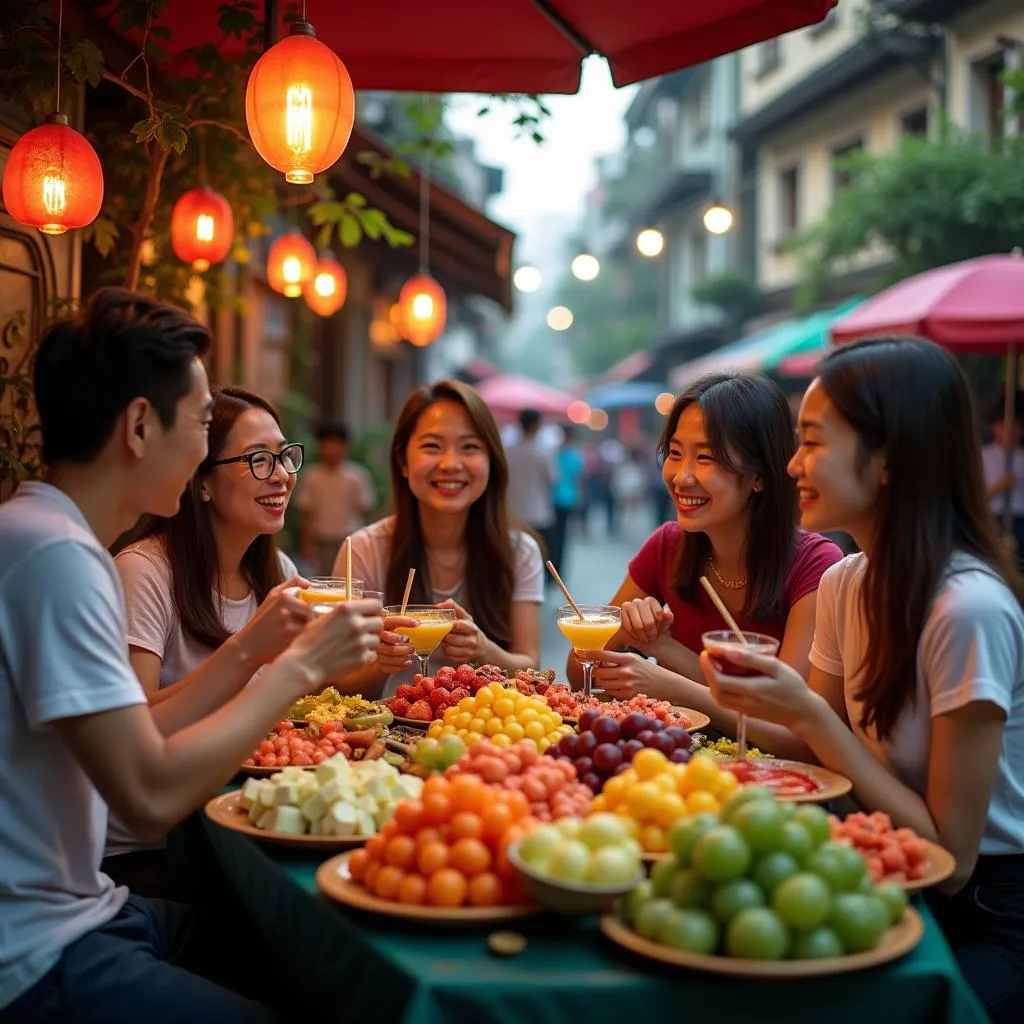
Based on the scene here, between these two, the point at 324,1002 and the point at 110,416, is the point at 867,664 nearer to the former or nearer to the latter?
the point at 324,1002

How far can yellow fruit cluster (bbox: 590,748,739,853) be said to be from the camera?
7.17 ft

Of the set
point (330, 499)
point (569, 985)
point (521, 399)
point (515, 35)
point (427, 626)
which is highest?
point (515, 35)

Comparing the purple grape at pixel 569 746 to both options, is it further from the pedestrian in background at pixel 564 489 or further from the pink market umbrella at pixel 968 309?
the pedestrian in background at pixel 564 489

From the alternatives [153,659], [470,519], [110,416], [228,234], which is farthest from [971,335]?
[110,416]

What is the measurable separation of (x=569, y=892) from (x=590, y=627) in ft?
5.67

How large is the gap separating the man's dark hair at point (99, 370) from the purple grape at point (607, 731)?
3.87ft

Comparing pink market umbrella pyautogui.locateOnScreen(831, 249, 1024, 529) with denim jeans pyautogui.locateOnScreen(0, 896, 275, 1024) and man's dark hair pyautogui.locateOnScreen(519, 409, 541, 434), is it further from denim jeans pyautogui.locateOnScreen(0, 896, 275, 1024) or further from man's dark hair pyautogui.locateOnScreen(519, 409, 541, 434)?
denim jeans pyautogui.locateOnScreen(0, 896, 275, 1024)

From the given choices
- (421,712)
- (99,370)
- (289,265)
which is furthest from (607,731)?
(289,265)

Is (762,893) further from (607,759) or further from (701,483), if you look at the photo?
(701,483)

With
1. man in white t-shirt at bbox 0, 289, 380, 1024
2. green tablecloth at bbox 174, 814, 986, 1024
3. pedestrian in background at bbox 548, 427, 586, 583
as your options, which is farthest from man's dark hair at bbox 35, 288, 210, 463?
pedestrian in background at bbox 548, 427, 586, 583

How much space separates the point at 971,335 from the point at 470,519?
14.0ft

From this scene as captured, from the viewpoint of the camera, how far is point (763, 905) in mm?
1854

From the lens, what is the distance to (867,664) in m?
2.70

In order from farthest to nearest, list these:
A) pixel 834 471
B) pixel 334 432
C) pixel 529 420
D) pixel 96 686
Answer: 1. pixel 529 420
2. pixel 334 432
3. pixel 834 471
4. pixel 96 686
